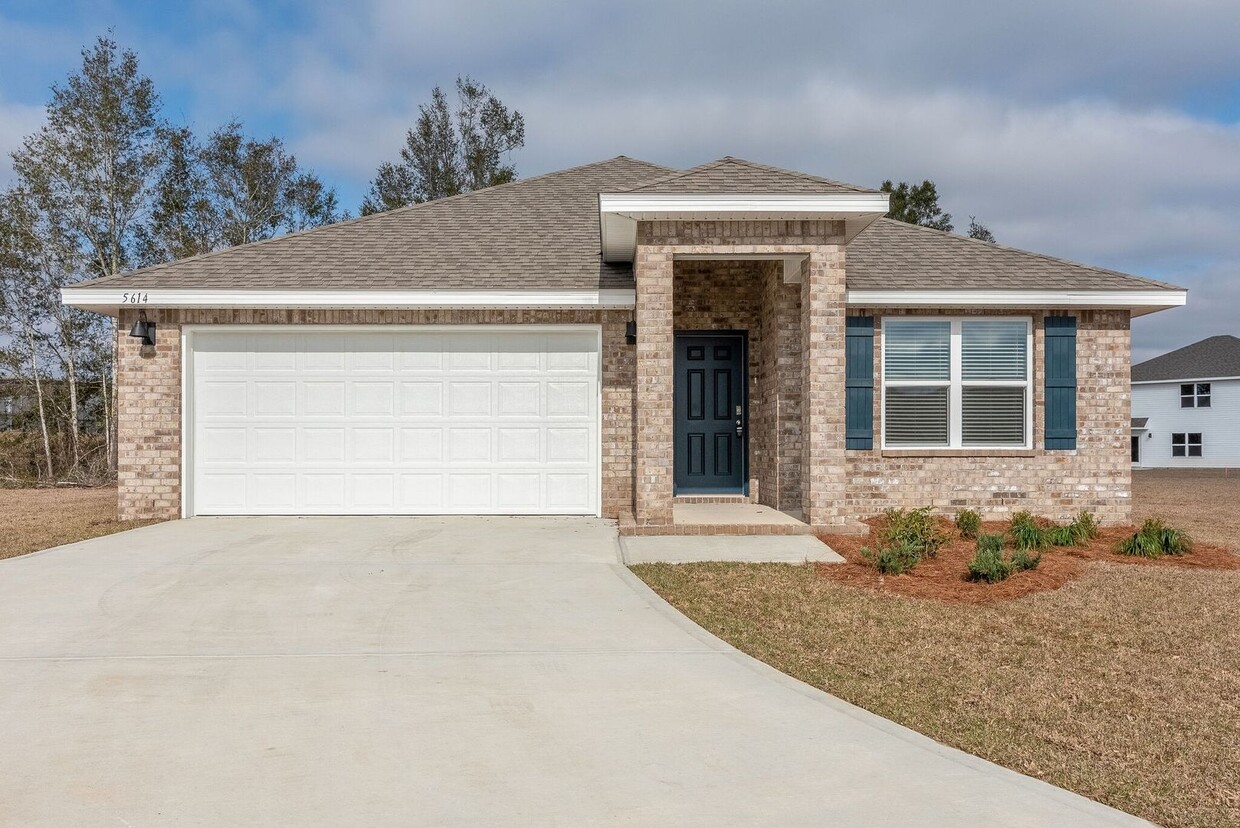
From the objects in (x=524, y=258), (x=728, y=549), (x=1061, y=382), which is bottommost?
(x=728, y=549)

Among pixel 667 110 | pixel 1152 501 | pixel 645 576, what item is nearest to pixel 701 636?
pixel 645 576

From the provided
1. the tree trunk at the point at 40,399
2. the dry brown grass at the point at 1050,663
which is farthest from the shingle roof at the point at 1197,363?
the tree trunk at the point at 40,399

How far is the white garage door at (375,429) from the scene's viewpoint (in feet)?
36.2

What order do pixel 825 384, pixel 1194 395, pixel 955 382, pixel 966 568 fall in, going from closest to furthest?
pixel 966 568 → pixel 825 384 → pixel 955 382 → pixel 1194 395

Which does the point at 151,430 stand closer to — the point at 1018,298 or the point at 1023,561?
the point at 1023,561

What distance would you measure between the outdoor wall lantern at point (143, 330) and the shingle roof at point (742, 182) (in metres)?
6.66

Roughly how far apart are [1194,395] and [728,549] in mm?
34699

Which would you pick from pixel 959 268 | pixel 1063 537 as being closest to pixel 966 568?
pixel 1063 537

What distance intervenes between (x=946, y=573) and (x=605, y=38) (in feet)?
42.0

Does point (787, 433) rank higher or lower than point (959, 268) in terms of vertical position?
lower

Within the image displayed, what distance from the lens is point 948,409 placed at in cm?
1116

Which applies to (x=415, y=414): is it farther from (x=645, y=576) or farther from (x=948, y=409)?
(x=948, y=409)

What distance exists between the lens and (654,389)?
9297mm

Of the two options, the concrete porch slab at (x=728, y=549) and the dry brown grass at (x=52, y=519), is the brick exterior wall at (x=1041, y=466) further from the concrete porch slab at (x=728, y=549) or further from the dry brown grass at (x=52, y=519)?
the dry brown grass at (x=52, y=519)
